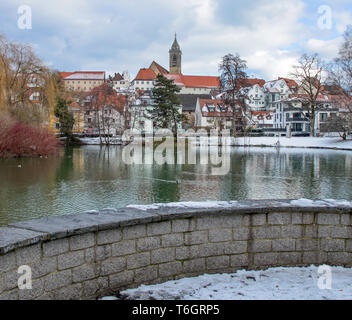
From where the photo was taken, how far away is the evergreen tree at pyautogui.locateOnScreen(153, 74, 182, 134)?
5538 centimetres

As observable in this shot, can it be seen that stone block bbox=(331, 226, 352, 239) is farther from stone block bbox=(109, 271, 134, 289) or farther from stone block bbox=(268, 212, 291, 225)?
stone block bbox=(109, 271, 134, 289)

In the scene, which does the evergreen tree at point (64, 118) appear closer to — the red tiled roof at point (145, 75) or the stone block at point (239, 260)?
the stone block at point (239, 260)

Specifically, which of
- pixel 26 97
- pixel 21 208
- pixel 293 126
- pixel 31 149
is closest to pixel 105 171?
pixel 21 208

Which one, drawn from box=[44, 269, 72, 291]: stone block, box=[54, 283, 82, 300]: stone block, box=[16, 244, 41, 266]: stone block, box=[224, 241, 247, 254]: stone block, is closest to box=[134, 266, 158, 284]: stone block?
box=[54, 283, 82, 300]: stone block

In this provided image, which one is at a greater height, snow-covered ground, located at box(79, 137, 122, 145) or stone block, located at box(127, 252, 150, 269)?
snow-covered ground, located at box(79, 137, 122, 145)

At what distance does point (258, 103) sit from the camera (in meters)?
99.0

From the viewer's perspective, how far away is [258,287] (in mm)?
4105

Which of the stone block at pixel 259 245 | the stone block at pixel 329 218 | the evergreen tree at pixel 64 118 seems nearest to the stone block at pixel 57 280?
the stone block at pixel 259 245

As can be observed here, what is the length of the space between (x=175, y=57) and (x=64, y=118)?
9212cm

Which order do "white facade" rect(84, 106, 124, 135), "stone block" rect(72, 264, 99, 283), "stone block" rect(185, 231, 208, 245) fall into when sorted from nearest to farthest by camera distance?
"stone block" rect(72, 264, 99, 283)
"stone block" rect(185, 231, 208, 245)
"white facade" rect(84, 106, 124, 135)

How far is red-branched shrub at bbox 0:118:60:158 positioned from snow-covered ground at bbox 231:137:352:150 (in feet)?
84.6

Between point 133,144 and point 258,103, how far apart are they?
55.1 metres

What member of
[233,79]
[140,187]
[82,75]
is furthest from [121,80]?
[140,187]

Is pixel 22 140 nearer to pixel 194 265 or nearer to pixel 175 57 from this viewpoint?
pixel 194 265
